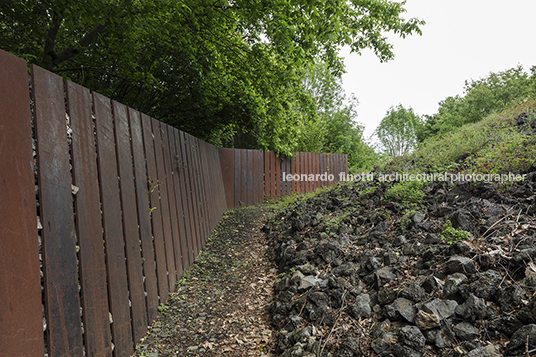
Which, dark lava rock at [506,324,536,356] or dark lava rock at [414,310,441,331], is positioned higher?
dark lava rock at [506,324,536,356]

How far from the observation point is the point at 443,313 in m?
2.04

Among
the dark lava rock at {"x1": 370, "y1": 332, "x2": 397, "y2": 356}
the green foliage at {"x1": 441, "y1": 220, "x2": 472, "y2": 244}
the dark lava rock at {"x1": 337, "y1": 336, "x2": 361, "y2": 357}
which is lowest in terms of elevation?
the dark lava rock at {"x1": 337, "y1": 336, "x2": 361, "y2": 357}

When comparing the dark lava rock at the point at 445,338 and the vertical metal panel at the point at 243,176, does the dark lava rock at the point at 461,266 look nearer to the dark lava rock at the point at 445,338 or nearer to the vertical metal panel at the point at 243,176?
the dark lava rock at the point at 445,338

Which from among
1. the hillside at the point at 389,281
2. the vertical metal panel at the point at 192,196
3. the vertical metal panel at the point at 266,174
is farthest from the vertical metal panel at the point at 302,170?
the vertical metal panel at the point at 192,196

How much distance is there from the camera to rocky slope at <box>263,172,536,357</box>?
189 centimetres

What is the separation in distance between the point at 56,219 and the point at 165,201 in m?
1.82

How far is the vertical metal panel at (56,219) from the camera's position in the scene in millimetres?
1509

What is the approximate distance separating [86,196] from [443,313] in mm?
2588

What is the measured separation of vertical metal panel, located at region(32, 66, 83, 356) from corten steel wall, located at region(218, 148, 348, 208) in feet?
24.2

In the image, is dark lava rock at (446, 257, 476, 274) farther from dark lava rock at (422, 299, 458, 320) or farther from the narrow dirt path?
the narrow dirt path

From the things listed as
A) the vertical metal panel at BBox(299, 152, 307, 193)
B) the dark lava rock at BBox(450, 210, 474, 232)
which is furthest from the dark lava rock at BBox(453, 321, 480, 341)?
the vertical metal panel at BBox(299, 152, 307, 193)

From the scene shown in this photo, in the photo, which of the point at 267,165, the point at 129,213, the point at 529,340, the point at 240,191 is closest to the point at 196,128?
the point at 240,191

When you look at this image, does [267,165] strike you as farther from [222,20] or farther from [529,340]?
[529,340]

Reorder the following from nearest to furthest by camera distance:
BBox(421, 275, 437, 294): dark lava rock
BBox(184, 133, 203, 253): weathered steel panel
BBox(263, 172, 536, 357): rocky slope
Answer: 1. BBox(263, 172, 536, 357): rocky slope
2. BBox(421, 275, 437, 294): dark lava rock
3. BBox(184, 133, 203, 253): weathered steel panel
